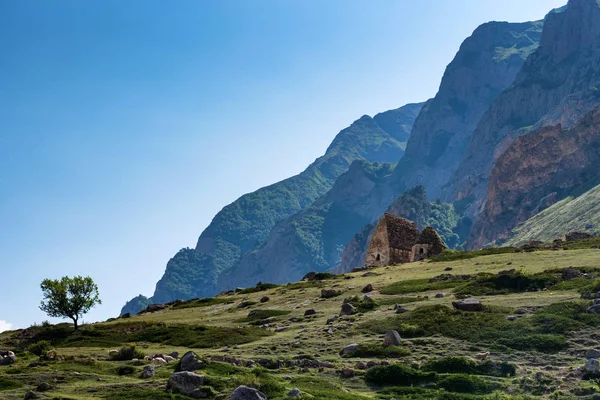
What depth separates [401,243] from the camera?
8812 centimetres

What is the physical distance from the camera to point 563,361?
28.4 m

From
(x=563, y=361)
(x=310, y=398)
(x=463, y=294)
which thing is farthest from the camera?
(x=463, y=294)

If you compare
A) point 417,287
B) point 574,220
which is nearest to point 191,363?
point 417,287

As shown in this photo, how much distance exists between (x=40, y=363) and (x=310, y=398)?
16147 mm

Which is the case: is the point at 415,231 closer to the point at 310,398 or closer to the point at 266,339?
the point at 266,339

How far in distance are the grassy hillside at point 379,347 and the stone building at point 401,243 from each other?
100 ft

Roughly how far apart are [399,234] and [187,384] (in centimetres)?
6607

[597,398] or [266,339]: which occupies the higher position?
[266,339]

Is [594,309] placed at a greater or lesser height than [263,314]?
lesser

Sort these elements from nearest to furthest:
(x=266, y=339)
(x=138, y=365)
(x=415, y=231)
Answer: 1. (x=138, y=365)
2. (x=266, y=339)
3. (x=415, y=231)

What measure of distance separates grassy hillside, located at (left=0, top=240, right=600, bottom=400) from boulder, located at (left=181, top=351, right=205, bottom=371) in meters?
0.51

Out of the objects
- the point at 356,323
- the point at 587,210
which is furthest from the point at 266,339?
the point at 587,210

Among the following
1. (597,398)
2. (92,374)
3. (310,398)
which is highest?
(92,374)

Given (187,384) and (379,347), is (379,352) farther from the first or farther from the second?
(187,384)
